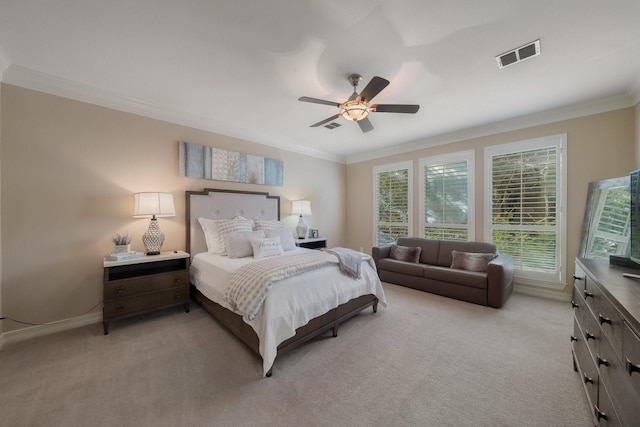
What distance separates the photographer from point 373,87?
209 centimetres

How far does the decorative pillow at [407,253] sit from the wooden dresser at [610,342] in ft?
8.20

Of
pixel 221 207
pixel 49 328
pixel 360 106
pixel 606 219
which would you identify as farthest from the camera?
pixel 221 207

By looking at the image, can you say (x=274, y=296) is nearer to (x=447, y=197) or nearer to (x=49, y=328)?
(x=49, y=328)

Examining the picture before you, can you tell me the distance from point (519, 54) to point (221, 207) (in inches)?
156

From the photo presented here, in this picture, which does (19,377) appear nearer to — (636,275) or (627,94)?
(636,275)

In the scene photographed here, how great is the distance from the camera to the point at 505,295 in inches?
128

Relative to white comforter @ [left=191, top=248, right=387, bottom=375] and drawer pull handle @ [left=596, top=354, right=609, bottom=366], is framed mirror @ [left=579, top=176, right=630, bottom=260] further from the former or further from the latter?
white comforter @ [left=191, top=248, right=387, bottom=375]

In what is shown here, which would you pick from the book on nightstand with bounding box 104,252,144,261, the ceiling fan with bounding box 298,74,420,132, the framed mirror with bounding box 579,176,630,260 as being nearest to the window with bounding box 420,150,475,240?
the framed mirror with bounding box 579,176,630,260

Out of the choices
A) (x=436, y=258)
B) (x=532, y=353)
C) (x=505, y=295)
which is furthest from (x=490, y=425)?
(x=436, y=258)

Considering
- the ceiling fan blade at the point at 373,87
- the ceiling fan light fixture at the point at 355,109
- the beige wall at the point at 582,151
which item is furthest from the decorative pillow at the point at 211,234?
the beige wall at the point at 582,151

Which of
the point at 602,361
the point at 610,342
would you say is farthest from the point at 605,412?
the point at 610,342

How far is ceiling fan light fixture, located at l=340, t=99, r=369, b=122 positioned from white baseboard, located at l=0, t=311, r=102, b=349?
3.68 metres

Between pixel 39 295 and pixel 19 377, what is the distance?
993 millimetres

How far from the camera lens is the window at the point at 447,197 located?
4215mm
